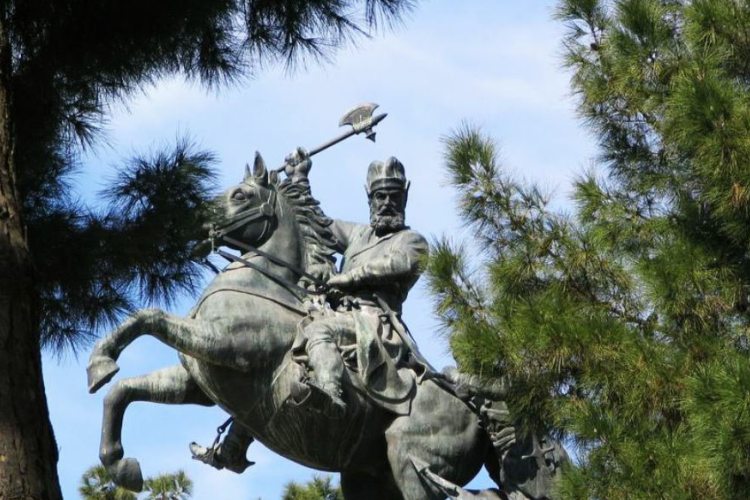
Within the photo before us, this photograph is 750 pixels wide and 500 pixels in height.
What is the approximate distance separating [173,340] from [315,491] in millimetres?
2642

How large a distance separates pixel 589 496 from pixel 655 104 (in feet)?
7.70

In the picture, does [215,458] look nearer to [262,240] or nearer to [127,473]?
[127,473]

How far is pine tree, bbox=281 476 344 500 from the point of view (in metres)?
12.8

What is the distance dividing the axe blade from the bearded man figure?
333 mm

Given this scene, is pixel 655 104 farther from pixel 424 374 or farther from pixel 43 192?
pixel 43 192

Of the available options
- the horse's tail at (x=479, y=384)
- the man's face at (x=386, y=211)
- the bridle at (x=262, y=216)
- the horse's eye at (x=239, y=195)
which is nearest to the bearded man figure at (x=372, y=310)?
the man's face at (x=386, y=211)

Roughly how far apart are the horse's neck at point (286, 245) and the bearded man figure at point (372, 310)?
0.76ft

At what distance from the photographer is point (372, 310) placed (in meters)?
11.0

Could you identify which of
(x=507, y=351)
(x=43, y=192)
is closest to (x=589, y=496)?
(x=507, y=351)

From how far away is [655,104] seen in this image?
10312mm

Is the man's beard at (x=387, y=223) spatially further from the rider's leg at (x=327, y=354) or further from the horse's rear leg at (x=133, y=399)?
the horse's rear leg at (x=133, y=399)

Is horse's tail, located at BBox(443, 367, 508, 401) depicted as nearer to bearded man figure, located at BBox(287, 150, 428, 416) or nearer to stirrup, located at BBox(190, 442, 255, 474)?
bearded man figure, located at BBox(287, 150, 428, 416)

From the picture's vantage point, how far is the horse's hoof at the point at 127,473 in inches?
409

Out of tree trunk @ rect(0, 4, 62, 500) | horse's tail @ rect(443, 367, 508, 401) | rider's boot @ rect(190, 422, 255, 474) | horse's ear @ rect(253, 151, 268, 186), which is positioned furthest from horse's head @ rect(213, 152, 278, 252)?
tree trunk @ rect(0, 4, 62, 500)
